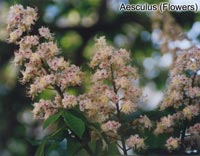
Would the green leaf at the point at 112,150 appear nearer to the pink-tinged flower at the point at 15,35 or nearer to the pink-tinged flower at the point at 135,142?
the pink-tinged flower at the point at 135,142

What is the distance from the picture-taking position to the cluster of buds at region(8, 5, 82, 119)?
769 millimetres

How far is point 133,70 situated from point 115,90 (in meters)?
0.05

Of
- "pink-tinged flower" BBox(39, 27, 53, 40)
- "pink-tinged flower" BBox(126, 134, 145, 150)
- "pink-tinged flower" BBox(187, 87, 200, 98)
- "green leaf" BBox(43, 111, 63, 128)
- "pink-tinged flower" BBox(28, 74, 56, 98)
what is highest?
"pink-tinged flower" BBox(39, 27, 53, 40)

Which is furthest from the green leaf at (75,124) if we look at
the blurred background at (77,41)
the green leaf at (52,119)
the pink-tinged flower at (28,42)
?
the blurred background at (77,41)

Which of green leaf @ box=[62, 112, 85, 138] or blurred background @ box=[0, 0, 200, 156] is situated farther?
blurred background @ box=[0, 0, 200, 156]

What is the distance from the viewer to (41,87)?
772 millimetres

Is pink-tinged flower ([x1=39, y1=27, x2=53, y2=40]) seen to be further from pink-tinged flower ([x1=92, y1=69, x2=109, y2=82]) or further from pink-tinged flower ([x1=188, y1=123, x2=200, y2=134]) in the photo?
pink-tinged flower ([x1=188, y1=123, x2=200, y2=134])

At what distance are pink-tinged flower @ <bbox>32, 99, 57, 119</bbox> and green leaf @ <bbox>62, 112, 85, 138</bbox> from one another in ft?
0.15

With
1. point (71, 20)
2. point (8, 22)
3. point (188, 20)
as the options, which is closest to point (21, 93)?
point (71, 20)

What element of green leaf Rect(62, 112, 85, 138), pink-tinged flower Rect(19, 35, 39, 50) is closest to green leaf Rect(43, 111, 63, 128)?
green leaf Rect(62, 112, 85, 138)

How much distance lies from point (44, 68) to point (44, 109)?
60 millimetres

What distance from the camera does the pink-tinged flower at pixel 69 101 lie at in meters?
0.75

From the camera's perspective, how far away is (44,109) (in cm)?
79

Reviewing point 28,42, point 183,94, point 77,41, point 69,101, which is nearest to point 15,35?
point 28,42
